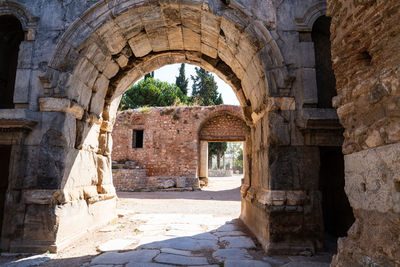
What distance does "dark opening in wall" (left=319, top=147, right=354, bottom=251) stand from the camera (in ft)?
16.5

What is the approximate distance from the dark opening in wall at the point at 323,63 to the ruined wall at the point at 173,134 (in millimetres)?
11062

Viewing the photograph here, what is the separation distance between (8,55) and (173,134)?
11567 millimetres

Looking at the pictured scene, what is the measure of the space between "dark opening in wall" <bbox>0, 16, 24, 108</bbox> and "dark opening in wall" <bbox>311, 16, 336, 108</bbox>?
5.81m

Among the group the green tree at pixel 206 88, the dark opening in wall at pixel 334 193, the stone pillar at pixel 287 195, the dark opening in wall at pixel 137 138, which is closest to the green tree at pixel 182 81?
the green tree at pixel 206 88

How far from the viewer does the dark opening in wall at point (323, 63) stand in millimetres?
4609

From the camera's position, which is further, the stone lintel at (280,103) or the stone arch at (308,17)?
the stone arch at (308,17)

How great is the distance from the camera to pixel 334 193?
5.25 meters

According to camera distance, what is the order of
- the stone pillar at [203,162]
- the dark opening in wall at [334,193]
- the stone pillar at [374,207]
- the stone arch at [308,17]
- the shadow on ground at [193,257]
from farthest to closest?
the stone pillar at [203,162] → the dark opening in wall at [334,193] → the stone arch at [308,17] → the shadow on ground at [193,257] → the stone pillar at [374,207]

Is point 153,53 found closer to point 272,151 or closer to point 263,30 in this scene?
point 263,30

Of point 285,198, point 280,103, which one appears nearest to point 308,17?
point 280,103

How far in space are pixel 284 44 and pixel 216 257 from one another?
3.58 metres

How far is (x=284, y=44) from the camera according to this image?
4.32 m

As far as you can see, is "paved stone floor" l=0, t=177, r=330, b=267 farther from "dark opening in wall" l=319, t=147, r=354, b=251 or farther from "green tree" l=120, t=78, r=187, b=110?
"green tree" l=120, t=78, r=187, b=110

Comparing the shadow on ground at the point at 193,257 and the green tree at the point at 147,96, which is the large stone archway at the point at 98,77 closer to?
the shadow on ground at the point at 193,257
